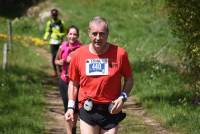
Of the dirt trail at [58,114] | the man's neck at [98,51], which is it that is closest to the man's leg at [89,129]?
the man's neck at [98,51]

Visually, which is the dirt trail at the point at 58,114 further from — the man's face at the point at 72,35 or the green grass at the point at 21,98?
the man's face at the point at 72,35

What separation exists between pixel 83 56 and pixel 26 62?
553 inches

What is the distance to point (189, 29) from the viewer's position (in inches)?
463

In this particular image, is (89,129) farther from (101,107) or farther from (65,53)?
(65,53)

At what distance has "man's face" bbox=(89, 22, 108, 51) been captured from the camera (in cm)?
615

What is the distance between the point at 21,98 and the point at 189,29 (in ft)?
13.2

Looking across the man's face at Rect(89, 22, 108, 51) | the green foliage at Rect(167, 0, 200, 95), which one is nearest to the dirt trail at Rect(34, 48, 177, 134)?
the green foliage at Rect(167, 0, 200, 95)

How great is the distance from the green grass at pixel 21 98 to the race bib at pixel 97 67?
385 cm

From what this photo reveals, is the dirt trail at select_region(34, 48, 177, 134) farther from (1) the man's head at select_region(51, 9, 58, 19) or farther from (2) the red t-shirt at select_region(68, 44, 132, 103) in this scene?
(2) the red t-shirt at select_region(68, 44, 132, 103)

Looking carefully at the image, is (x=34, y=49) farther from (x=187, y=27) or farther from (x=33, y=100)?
(x=187, y=27)

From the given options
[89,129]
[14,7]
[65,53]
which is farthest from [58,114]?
[14,7]

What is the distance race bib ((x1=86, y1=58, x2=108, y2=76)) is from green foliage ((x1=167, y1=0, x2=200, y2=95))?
5320mm

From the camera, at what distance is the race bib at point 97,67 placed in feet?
20.5

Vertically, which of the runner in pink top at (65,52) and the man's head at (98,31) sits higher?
the man's head at (98,31)
